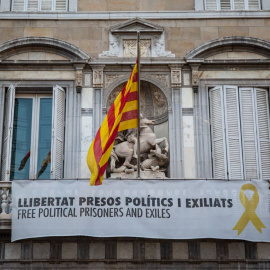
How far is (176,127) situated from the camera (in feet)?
56.5

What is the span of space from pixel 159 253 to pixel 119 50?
18.7ft

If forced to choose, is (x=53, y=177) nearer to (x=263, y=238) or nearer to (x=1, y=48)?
(x=1, y=48)

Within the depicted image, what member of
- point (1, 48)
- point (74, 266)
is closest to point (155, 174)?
point (74, 266)

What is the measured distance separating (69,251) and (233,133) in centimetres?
521

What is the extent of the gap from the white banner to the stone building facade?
1227 mm

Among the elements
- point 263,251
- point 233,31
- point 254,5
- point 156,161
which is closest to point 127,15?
point 233,31

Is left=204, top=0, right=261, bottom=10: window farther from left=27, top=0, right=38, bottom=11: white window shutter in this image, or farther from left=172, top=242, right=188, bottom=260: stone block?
left=172, top=242, right=188, bottom=260: stone block

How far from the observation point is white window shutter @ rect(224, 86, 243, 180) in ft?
55.7

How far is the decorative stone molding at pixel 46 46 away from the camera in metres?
17.8

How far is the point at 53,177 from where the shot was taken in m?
16.7

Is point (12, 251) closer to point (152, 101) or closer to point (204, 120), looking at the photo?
point (152, 101)

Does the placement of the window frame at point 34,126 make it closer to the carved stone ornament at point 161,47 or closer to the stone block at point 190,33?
the carved stone ornament at point 161,47

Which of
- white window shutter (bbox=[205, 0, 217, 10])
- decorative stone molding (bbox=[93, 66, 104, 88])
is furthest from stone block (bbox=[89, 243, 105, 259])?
white window shutter (bbox=[205, 0, 217, 10])

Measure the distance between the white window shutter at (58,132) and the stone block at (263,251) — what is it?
5228 millimetres
